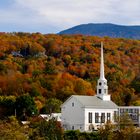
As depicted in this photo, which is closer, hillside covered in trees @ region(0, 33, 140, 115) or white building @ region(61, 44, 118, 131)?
white building @ region(61, 44, 118, 131)

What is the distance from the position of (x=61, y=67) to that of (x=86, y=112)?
62.8m

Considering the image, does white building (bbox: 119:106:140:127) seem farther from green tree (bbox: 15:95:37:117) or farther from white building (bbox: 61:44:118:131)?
green tree (bbox: 15:95:37:117)

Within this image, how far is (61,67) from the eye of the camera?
14100 centimetres

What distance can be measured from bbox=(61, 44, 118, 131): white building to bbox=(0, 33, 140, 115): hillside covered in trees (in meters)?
12.1

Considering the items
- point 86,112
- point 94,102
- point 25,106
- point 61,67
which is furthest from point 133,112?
point 61,67

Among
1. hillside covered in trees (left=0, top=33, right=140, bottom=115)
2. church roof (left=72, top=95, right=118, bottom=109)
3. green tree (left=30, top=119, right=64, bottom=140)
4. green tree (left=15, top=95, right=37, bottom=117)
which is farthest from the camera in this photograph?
hillside covered in trees (left=0, top=33, right=140, bottom=115)

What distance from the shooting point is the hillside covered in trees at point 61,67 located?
11238 cm

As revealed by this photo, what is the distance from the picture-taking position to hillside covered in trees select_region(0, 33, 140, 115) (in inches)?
4424

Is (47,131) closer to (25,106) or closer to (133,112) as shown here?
(133,112)

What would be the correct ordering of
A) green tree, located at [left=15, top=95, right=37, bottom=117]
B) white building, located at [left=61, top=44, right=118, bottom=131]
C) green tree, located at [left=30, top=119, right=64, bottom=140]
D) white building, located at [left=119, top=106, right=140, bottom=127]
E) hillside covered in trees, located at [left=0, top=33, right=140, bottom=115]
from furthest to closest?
hillside covered in trees, located at [left=0, top=33, right=140, bottom=115] → green tree, located at [left=15, top=95, right=37, bottom=117] → white building, located at [left=119, top=106, right=140, bottom=127] → white building, located at [left=61, top=44, right=118, bottom=131] → green tree, located at [left=30, top=119, right=64, bottom=140]

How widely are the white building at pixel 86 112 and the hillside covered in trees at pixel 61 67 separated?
12.1m

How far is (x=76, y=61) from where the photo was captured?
479 feet

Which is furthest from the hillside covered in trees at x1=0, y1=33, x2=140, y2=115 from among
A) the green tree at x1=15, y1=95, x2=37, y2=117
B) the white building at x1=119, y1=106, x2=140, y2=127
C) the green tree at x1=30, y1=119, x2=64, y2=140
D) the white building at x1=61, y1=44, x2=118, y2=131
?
the green tree at x1=30, y1=119, x2=64, y2=140

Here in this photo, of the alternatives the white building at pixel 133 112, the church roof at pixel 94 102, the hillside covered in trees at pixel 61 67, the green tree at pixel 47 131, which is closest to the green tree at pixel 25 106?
the hillside covered in trees at pixel 61 67
